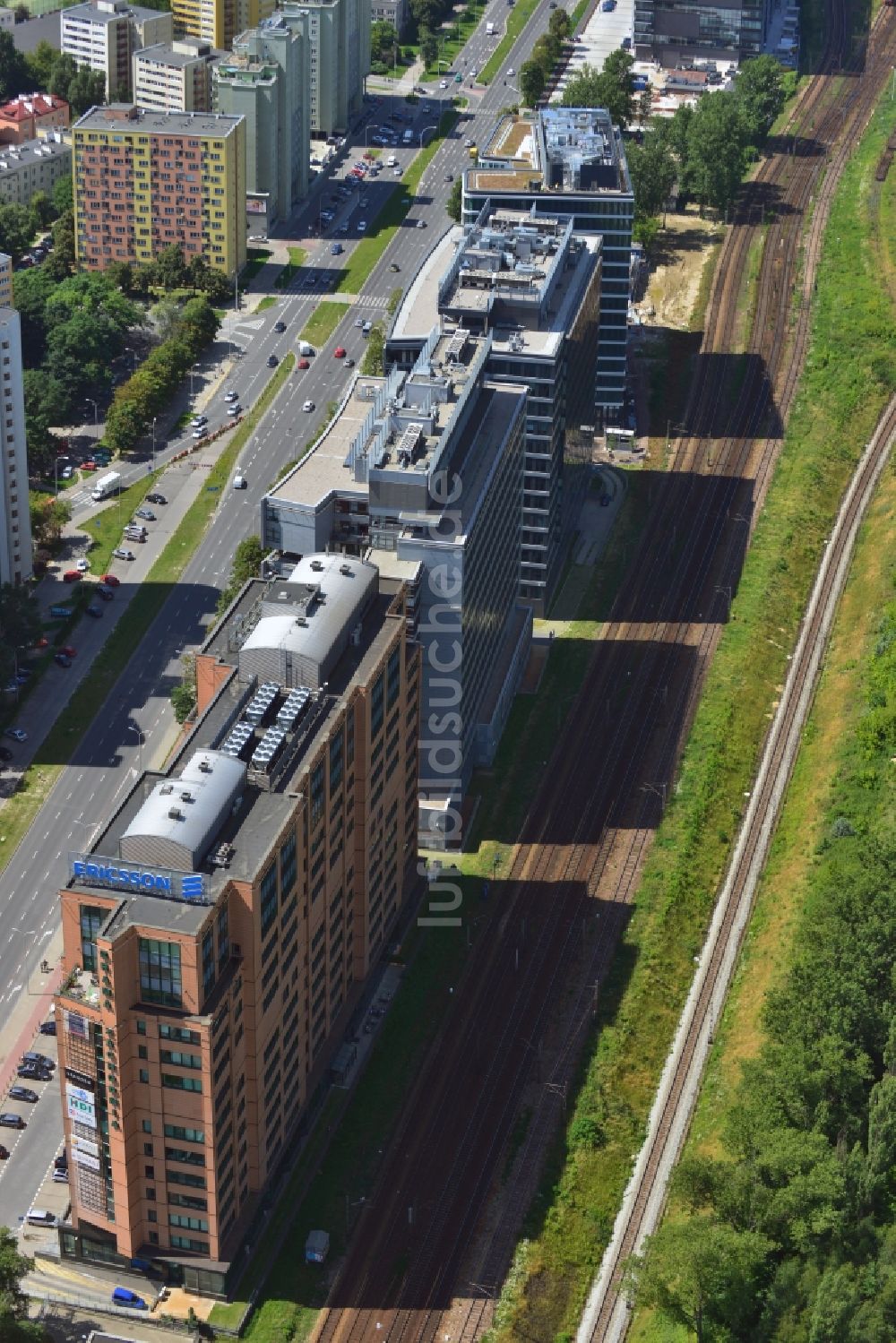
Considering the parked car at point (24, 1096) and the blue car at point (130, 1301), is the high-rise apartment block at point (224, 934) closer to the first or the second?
the blue car at point (130, 1301)

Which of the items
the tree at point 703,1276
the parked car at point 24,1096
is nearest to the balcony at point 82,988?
the parked car at point 24,1096

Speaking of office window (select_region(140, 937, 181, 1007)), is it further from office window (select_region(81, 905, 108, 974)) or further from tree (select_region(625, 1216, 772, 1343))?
tree (select_region(625, 1216, 772, 1343))

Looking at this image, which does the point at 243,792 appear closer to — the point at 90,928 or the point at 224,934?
the point at 224,934

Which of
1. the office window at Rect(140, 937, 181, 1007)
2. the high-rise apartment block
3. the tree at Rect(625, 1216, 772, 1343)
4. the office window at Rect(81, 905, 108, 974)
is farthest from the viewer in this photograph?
the tree at Rect(625, 1216, 772, 1343)

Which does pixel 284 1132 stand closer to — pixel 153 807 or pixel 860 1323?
pixel 153 807

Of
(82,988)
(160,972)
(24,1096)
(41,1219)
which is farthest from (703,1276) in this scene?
(24,1096)

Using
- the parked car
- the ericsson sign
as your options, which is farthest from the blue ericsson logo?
the parked car

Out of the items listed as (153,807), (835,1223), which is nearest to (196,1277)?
(153,807)
